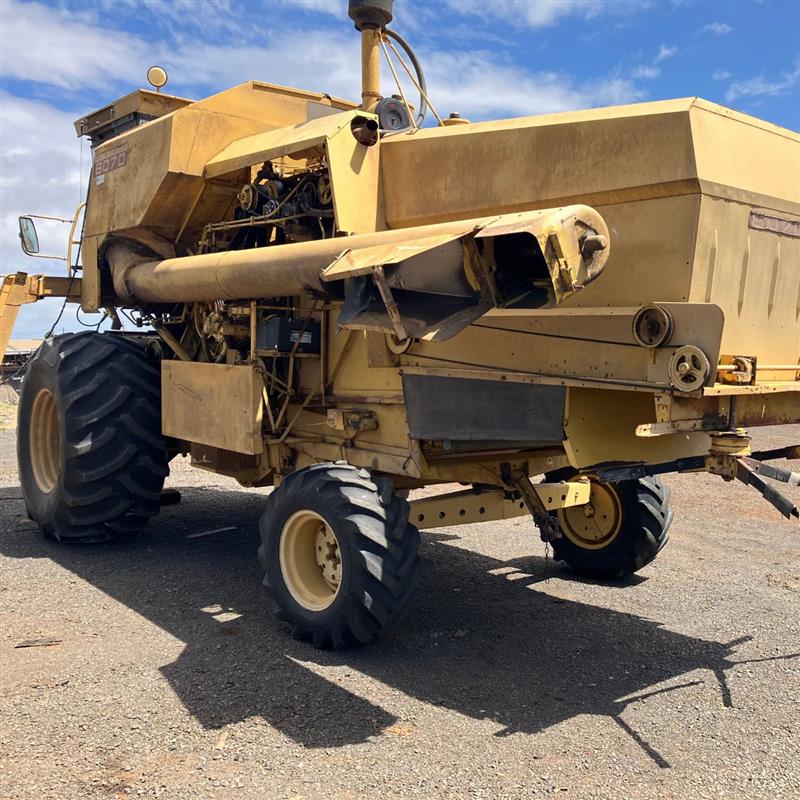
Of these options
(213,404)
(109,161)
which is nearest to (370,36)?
(109,161)

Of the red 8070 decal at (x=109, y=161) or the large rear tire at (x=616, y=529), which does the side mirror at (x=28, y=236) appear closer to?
the red 8070 decal at (x=109, y=161)

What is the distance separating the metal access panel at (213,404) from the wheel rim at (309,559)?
28.7 inches

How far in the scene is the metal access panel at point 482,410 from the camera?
4.36m

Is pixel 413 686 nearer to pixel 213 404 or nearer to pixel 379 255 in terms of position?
pixel 379 255

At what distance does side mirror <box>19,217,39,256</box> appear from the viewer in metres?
7.77

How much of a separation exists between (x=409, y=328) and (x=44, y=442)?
15.3ft

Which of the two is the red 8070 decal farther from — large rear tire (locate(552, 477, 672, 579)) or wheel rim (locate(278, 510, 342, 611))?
large rear tire (locate(552, 477, 672, 579))

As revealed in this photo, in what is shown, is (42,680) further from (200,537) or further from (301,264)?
(200,537)

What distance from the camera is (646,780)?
11.4 ft

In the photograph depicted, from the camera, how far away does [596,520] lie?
21.3 feet

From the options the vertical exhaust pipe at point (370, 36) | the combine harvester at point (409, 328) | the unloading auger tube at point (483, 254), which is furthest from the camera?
the vertical exhaust pipe at point (370, 36)

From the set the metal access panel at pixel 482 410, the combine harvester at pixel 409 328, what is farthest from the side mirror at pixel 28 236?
the metal access panel at pixel 482 410

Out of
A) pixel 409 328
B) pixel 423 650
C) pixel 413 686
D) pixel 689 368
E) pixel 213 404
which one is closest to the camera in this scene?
pixel 689 368

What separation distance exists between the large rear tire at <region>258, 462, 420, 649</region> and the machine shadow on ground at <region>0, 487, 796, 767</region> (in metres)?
0.20
